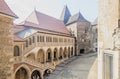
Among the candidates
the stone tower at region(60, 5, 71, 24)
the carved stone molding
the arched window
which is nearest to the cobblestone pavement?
the arched window

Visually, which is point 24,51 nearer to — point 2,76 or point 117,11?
point 2,76

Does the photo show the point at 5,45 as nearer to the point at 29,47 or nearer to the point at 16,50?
the point at 16,50

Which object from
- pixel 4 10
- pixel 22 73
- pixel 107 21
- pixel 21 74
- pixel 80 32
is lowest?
pixel 21 74

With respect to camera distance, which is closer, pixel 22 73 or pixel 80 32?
pixel 22 73

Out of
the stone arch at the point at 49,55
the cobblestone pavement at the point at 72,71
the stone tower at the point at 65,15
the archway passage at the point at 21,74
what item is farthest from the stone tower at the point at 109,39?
the stone tower at the point at 65,15

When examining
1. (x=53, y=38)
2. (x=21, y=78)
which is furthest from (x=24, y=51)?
(x=53, y=38)

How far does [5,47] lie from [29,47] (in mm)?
15176

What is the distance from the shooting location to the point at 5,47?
922 cm

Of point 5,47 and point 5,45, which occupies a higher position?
point 5,45

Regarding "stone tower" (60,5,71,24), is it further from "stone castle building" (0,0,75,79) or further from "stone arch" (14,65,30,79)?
"stone arch" (14,65,30,79)

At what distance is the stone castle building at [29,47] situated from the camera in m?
9.26

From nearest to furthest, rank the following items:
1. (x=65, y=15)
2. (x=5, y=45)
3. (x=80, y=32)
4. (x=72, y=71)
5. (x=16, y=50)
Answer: (x=5, y=45), (x=16, y=50), (x=72, y=71), (x=80, y=32), (x=65, y=15)

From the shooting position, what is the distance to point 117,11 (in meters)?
2.25

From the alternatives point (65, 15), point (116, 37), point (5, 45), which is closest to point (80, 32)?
point (65, 15)
